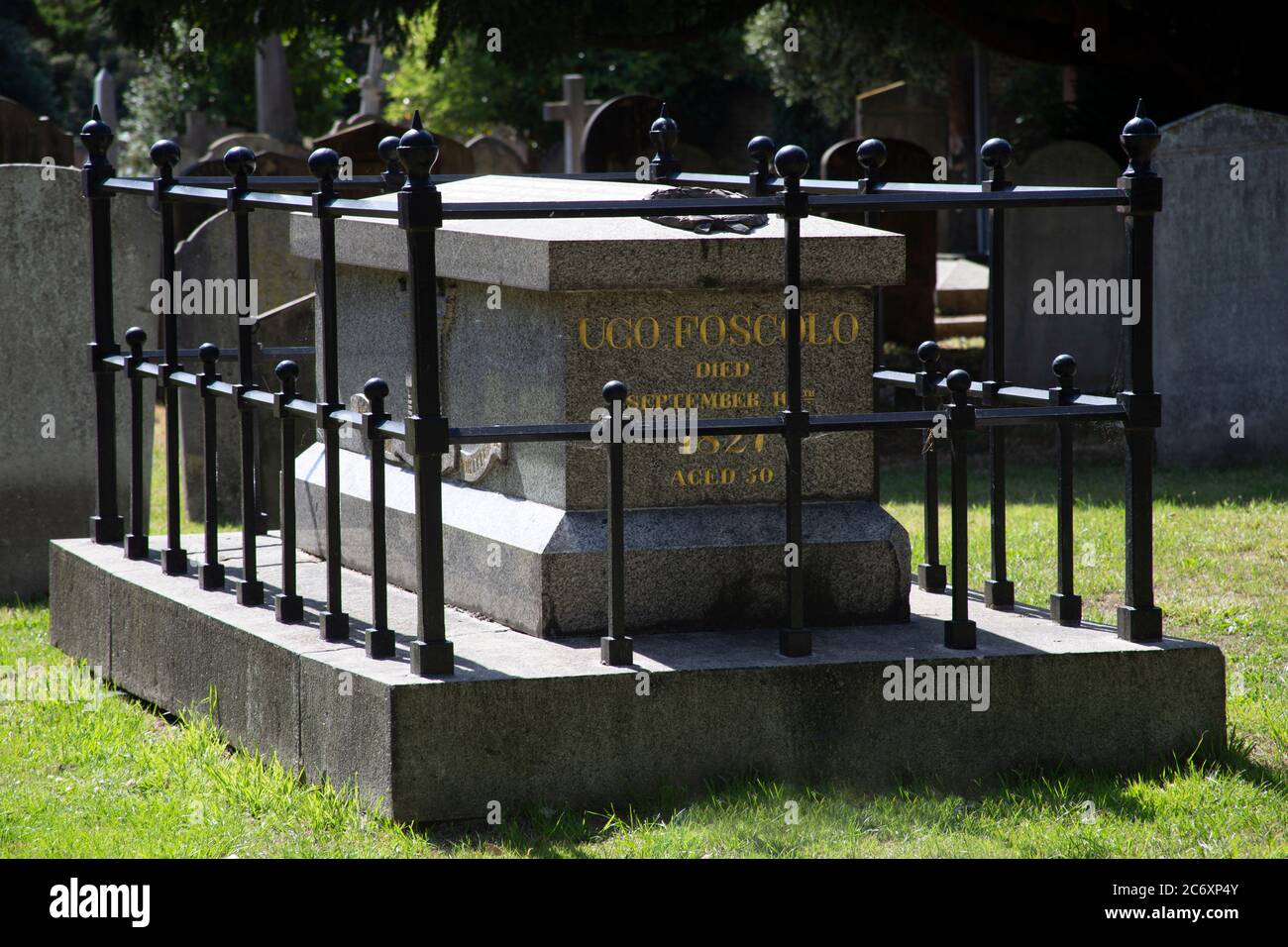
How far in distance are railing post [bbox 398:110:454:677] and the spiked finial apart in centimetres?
186

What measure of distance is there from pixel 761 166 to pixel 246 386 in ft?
5.65

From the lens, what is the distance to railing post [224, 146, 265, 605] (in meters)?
5.34

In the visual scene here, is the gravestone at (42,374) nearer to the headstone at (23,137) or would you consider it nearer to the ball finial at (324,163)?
the ball finial at (324,163)

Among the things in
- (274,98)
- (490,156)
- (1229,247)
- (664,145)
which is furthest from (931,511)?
(274,98)

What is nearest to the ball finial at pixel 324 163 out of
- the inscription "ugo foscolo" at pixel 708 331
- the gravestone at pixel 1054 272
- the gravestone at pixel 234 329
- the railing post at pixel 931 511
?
the inscription "ugo foscolo" at pixel 708 331

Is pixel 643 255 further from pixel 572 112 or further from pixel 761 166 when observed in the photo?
pixel 572 112

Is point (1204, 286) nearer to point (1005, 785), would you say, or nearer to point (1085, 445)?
point (1085, 445)

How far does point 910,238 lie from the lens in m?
13.5

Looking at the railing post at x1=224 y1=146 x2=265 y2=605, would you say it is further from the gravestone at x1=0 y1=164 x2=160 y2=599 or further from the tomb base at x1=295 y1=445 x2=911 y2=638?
the gravestone at x1=0 y1=164 x2=160 y2=599

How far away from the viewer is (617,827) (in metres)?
4.29

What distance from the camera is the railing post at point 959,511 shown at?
4.67 metres

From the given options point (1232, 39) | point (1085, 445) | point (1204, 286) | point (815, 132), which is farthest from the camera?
point (815, 132)

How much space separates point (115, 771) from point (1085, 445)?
8.23 metres
